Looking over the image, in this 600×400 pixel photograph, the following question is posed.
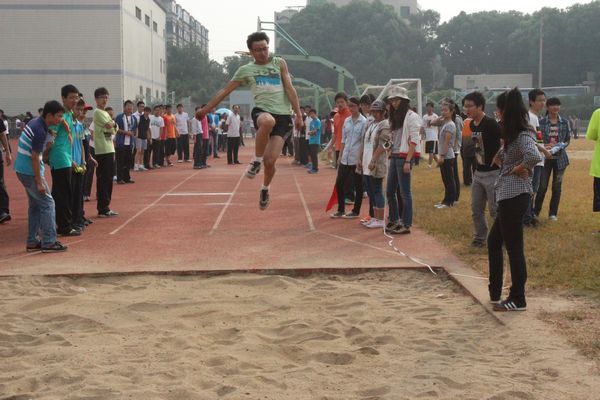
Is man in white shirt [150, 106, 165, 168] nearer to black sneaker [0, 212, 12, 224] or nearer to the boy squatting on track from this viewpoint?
black sneaker [0, 212, 12, 224]

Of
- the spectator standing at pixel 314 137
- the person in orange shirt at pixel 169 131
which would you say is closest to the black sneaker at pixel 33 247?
the spectator standing at pixel 314 137

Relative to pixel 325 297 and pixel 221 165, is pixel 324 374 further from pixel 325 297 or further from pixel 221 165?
pixel 221 165

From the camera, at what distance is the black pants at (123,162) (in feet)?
53.9

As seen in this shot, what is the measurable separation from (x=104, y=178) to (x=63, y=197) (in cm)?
199

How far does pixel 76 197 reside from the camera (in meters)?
9.67

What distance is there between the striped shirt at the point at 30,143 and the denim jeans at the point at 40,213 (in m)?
0.10

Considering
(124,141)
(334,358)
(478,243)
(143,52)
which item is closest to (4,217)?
(124,141)

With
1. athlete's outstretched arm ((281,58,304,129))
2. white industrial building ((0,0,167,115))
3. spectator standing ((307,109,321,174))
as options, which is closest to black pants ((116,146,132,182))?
spectator standing ((307,109,321,174))

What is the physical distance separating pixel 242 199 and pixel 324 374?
31.0 ft

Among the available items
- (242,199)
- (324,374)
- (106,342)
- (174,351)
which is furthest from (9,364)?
(242,199)

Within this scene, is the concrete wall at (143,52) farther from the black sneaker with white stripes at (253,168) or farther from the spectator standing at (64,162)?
the black sneaker with white stripes at (253,168)

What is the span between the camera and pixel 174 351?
4910 mm

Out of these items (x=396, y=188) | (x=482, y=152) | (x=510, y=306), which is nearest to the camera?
(x=510, y=306)

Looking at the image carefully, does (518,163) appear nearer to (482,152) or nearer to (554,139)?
(482,152)
